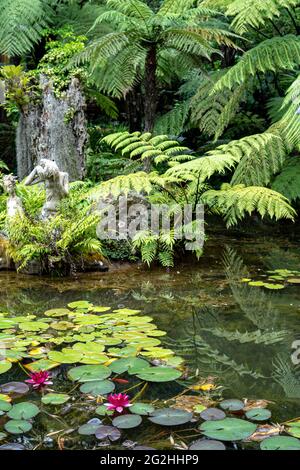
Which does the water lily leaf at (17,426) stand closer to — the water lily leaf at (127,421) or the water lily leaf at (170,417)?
the water lily leaf at (127,421)

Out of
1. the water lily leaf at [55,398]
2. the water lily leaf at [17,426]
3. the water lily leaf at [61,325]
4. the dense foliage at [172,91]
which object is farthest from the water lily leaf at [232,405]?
the dense foliage at [172,91]

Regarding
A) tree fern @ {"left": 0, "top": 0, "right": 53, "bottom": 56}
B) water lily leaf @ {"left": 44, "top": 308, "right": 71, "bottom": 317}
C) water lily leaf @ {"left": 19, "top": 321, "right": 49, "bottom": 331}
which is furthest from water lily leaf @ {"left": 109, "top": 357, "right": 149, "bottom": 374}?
tree fern @ {"left": 0, "top": 0, "right": 53, "bottom": 56}

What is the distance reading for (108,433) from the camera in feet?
5.60

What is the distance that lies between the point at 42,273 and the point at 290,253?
196cm

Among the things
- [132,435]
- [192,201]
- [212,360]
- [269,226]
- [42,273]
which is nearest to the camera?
[132,435]

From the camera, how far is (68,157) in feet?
17.2

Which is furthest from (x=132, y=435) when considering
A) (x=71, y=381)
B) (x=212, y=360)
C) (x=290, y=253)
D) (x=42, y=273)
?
(x=290, y=253)

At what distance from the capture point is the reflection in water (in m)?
2.25

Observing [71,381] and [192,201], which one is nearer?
[71,381]

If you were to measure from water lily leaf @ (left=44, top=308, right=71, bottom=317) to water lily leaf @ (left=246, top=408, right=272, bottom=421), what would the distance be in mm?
1341

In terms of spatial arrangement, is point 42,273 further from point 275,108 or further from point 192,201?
point 275,108

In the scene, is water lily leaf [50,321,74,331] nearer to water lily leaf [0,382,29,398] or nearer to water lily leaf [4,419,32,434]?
water lily leaf [0,382,29,398]

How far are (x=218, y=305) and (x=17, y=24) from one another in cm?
529

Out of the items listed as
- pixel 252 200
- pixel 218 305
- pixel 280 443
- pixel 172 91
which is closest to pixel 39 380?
pixel 280 443
